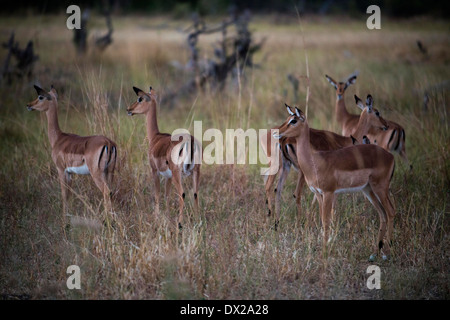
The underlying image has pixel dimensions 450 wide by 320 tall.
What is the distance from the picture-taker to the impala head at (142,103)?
5.47 meters

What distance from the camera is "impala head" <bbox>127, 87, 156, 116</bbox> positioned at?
5.47 meters

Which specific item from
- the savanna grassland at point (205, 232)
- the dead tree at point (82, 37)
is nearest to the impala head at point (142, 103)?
the savanna grassland at point (205, 232)

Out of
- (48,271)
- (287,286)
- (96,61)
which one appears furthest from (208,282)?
(96,61)

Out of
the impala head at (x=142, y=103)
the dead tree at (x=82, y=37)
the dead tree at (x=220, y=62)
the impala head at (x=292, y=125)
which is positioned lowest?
the impala head at (x=292, y=125)

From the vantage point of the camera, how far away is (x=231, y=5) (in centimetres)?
1712

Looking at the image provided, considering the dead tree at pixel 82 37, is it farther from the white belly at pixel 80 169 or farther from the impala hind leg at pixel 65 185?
the white belly at pixel 80 169

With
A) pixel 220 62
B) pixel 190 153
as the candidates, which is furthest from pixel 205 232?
pixel 220 62

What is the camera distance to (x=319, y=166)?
15.3 feet

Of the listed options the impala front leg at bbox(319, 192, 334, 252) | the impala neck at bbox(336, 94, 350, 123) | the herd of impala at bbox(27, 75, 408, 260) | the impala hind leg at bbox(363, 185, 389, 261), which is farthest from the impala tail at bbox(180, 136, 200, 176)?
the impala neck at bbox(336, 94, 350, 123)

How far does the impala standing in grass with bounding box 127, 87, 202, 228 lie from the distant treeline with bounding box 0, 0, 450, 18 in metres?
12.3

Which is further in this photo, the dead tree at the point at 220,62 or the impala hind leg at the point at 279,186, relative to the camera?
the dead tree at the point at 220,62

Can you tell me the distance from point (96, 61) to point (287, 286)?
906 centimetres

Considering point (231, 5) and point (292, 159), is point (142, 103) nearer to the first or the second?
point (292, 159)
